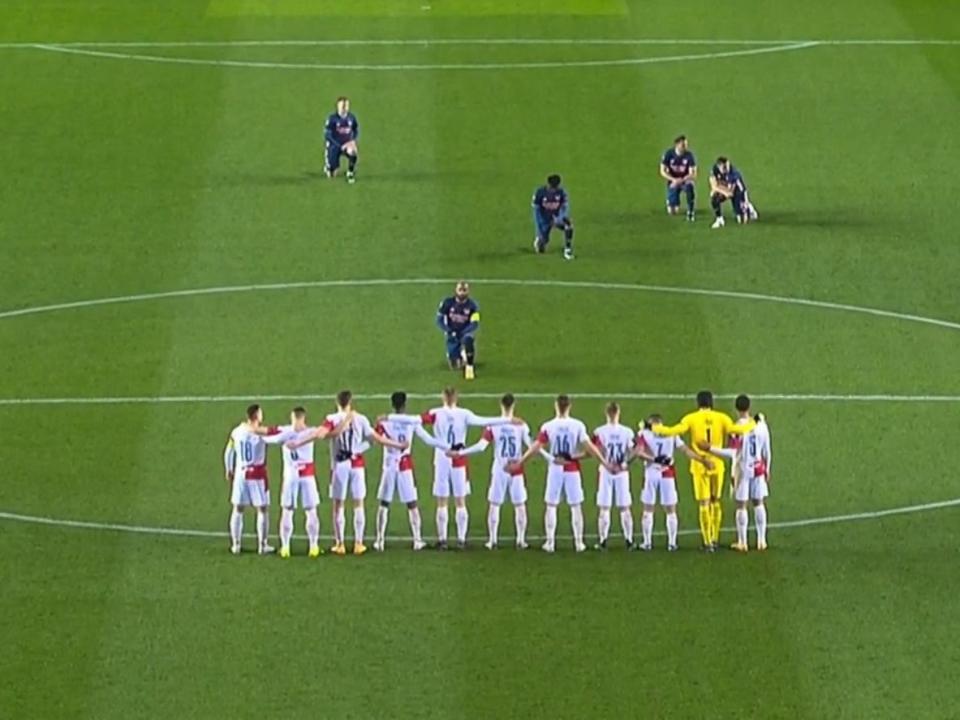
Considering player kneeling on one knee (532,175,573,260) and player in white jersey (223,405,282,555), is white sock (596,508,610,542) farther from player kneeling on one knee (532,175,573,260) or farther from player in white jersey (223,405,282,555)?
player kneeling on one knee (532,175,573,260)

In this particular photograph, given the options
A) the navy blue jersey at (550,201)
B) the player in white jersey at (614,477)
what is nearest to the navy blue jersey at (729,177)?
the navy blue jersey at (550,201)

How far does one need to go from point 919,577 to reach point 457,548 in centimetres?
504

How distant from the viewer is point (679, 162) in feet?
130

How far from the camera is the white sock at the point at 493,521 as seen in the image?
1135 inches

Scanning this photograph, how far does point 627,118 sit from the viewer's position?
44.2m

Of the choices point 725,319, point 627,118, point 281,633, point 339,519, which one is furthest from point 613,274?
point 281,633

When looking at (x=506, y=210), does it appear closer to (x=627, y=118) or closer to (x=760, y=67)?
(x=627, y=118)

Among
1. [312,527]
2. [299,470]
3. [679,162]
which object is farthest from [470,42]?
[312,527]

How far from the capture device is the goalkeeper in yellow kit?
28.8 meters

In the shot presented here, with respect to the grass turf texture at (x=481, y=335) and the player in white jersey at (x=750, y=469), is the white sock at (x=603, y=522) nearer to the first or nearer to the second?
the grass turf texture at (x=481, y=335)

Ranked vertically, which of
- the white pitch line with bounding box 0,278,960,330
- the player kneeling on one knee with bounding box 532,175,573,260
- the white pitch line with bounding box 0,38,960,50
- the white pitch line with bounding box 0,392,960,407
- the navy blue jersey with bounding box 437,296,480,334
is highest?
the white pitch line with bounding box 0,38,960,50

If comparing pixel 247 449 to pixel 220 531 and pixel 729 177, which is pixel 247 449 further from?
pixel 729 177

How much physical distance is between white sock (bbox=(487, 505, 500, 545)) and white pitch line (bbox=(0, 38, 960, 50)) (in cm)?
2057

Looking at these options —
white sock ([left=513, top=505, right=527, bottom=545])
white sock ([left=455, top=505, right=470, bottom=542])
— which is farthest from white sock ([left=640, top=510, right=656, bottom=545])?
white sock ([left=455, top=505, right=470, bottom=542])
